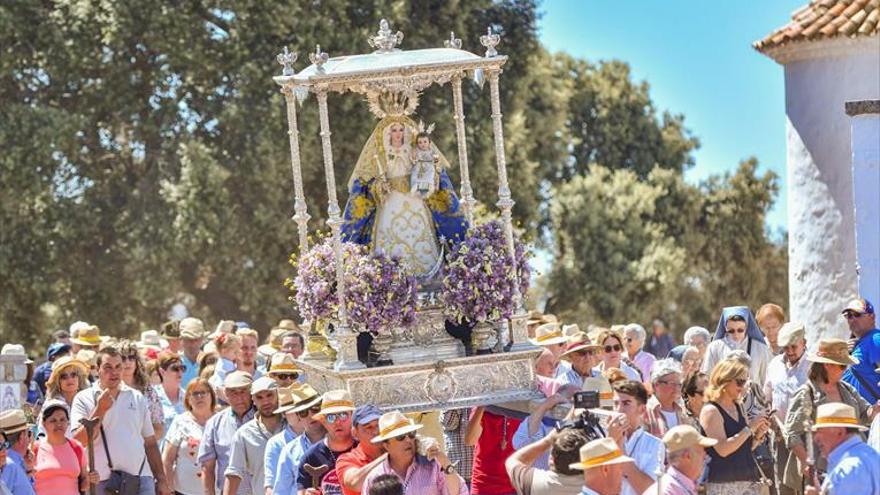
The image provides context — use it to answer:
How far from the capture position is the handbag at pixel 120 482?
617 inches

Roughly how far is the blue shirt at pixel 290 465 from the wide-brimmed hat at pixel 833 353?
3432 mm

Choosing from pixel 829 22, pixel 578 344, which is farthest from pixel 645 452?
pixel 829 22

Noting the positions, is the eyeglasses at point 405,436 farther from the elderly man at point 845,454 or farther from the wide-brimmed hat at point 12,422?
the wide-brimmed hat at point 12,422

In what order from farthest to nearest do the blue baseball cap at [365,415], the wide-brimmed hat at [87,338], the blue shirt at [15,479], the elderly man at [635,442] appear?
the wide-brimmed hat at [87,338] → the blue shirt at [15,479] → the blue baseball cap at [365,415] → the elderly man at [635,442]

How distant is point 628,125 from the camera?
52.6 metres

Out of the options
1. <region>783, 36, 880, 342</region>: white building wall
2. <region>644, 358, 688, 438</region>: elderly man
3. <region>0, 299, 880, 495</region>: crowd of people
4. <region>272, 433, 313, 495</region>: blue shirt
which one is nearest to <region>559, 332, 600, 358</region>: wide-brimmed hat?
<region>0, 299, 880, 495</region>: crowd of people

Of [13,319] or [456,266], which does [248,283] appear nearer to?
[13,319]

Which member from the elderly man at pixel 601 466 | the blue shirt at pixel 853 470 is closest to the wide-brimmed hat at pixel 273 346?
the blue shirt at pixel 853 470

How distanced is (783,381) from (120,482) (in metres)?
4.87

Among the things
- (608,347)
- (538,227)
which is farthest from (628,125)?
(608,347)

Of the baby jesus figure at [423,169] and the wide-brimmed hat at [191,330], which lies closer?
the baby jesus figure at [423,169]

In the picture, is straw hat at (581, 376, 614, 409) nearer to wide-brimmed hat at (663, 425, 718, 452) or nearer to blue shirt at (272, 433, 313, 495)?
blue shirt at (272, 433, 313, 495)

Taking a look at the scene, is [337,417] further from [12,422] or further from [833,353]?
[833,353]

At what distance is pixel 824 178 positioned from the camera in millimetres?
27406
